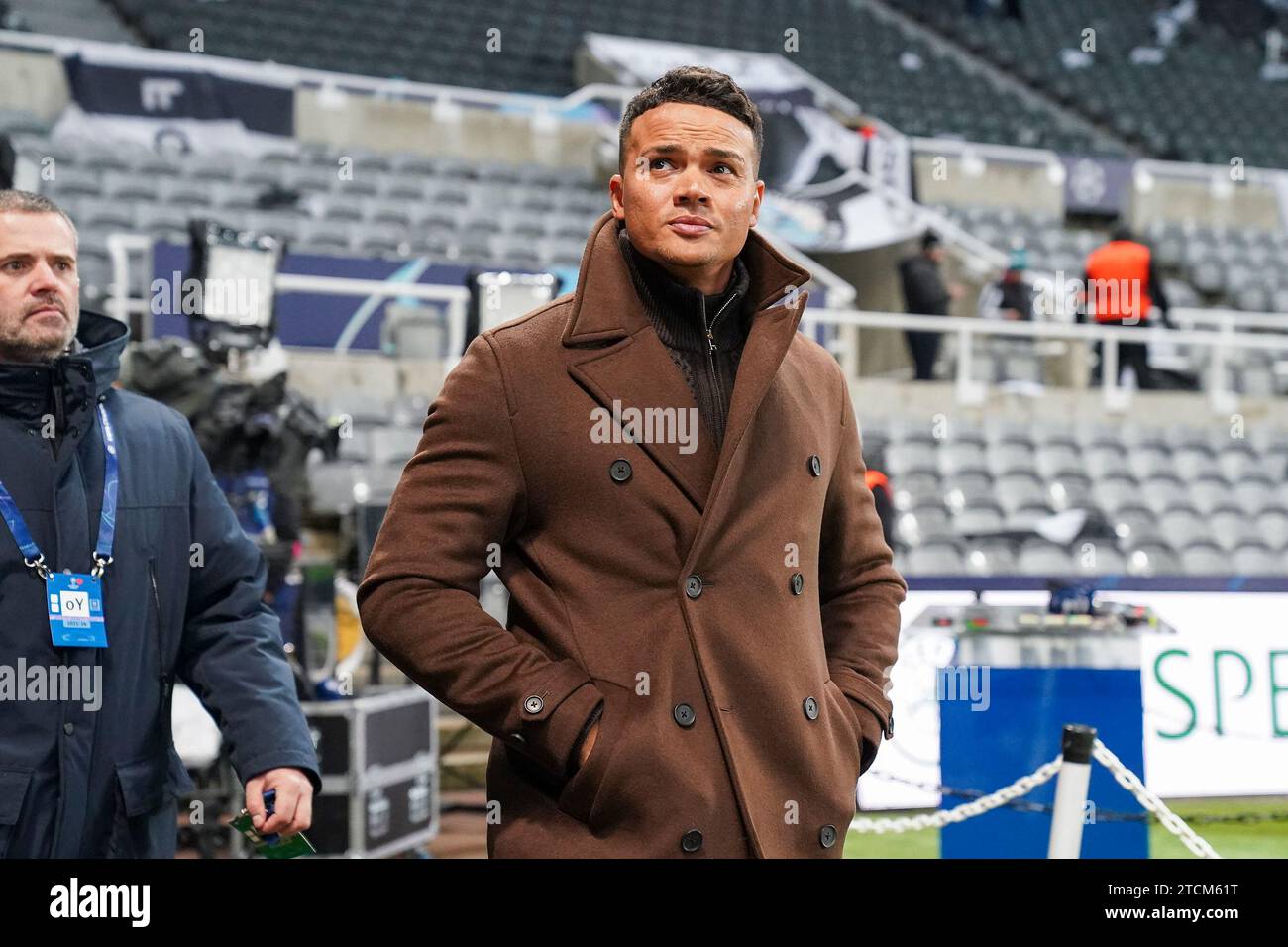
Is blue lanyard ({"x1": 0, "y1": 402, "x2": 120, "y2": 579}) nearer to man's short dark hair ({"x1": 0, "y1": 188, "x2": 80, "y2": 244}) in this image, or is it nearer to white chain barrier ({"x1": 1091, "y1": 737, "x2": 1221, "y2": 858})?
man's short dark hair ({"x1": 0, "y1": 188, "x2": 80, "y2": 244})

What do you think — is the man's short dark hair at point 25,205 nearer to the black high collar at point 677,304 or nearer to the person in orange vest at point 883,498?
the black high collar at point 677,304

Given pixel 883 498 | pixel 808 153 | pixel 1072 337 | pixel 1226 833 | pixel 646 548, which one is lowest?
pixel 1226 833

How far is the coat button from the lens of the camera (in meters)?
2.00

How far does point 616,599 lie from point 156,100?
10.8 metres

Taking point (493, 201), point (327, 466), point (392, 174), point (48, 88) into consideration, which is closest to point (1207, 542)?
point (327, 466)

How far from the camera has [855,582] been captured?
237 centimetres

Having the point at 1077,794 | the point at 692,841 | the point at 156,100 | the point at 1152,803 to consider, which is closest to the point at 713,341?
the point at 692,841

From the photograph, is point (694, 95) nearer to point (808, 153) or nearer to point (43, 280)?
point (43, 280)

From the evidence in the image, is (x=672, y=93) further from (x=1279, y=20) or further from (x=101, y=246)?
(x=1279, y=20)

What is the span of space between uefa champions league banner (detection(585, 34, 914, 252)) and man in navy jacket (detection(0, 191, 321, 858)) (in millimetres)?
9527

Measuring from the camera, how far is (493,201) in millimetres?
12266

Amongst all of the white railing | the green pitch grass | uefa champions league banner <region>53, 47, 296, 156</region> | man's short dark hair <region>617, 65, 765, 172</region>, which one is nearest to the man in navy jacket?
man's short dark hair <region>617, 65, 765, 172</region>

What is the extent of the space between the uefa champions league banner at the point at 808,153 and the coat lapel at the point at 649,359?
979cm

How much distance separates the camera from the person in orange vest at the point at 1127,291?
10.9 meters
